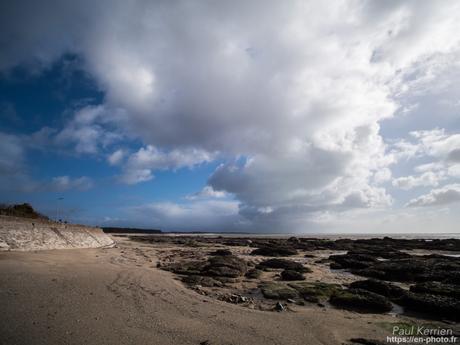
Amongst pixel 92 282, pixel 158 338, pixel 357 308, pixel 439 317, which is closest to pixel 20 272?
pixel 92 282

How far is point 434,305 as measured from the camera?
32.7ft

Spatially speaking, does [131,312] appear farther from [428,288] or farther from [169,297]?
[428,288]

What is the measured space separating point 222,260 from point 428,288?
11.7 meters

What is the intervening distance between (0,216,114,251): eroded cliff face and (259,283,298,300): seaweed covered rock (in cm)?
1633

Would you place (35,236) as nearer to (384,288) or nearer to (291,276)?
(291,276)

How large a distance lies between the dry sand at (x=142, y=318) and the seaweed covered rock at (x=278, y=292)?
1392 millimetres

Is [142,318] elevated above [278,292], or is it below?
above

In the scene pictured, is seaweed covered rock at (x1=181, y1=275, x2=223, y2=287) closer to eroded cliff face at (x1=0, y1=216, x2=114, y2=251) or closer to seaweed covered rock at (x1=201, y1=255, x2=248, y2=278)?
seaweed covered rock at (x1=201, y1=255, x2=248, y2=278)

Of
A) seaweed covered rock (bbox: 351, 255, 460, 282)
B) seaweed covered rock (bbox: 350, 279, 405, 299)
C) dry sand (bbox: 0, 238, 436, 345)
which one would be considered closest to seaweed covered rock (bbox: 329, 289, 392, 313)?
dry sand (bbox: 0, 238, 436, 345)

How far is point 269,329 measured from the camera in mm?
7445

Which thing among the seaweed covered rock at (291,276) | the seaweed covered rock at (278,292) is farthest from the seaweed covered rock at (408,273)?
the seaweed covered rock at (278,292)

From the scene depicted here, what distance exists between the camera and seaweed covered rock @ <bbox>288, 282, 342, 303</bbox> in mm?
11461

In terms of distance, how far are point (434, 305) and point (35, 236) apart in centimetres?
2447

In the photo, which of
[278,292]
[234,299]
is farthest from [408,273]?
[234,299]
